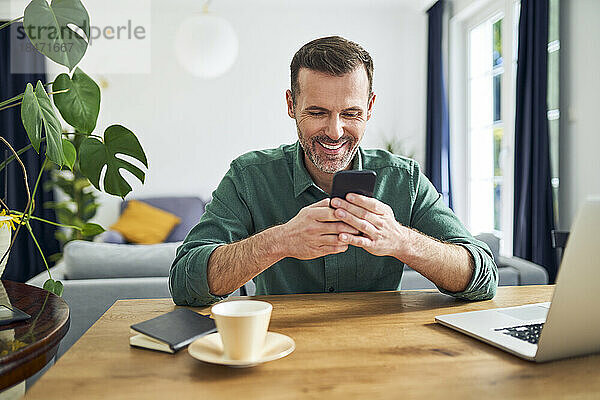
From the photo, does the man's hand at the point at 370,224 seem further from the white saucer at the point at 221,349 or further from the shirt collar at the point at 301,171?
the shirt collar at the point at 301,171

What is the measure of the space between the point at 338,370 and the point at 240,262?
1.59ft

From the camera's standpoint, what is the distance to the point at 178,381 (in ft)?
2.30

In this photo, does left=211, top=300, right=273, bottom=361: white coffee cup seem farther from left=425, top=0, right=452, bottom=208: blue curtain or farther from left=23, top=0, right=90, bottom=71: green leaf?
left=425, top=0, right=452, bottom=208: blue curtain

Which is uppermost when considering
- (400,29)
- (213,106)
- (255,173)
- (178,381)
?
(400,29)

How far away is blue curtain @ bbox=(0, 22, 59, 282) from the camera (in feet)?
17.7

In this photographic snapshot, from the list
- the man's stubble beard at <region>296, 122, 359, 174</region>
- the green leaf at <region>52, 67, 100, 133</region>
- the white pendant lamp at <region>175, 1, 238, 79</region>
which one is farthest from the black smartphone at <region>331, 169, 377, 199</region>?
the white pendant lamp at <region>175, 1, 238, 79</region>

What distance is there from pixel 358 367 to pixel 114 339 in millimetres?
395

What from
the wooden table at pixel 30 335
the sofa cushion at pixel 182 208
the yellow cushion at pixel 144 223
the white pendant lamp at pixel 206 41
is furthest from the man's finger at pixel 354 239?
the sofa cushion at pixel 182 208

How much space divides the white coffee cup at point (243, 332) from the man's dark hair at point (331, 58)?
790mm

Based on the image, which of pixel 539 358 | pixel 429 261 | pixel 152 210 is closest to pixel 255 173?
pixel 429 261

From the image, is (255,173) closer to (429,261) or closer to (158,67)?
(429,261)

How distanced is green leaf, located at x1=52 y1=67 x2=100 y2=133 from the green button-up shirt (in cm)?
35

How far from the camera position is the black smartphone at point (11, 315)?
2.96 ft

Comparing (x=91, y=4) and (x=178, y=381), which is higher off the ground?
(x=91, y=4)
